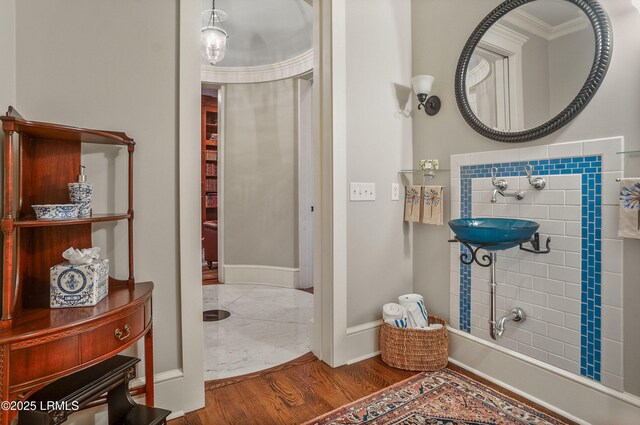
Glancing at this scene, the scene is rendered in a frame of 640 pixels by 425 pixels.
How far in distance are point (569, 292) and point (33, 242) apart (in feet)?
7.49

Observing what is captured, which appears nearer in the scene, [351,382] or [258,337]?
[351,382]

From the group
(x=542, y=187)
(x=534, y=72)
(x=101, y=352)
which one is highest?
(x=534, y=72)

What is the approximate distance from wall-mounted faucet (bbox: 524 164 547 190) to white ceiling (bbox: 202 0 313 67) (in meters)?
2.48

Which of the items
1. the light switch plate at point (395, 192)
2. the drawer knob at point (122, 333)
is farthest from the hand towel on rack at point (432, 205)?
the drawer knob at point (122, 333)

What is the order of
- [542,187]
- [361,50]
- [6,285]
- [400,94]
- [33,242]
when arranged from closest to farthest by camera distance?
[6,285], [33,242], [542,187], [361,50], [400,94]

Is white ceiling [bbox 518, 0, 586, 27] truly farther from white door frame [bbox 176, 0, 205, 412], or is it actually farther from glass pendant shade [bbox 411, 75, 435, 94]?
white door frame [bbox 176, 0, 205, 412]

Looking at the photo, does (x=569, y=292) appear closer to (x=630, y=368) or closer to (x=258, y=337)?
(x=630, y=368)

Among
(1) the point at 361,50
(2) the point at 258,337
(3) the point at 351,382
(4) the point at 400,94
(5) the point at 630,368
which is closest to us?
(5) the point at 630,368

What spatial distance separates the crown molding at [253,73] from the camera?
3.85 m

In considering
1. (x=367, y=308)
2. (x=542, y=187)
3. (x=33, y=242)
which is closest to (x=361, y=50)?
(x=542, y=187)

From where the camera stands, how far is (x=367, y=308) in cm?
221

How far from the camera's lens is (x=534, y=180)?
172 centimetres

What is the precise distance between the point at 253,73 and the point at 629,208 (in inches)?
146

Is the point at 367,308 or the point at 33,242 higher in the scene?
the point at 33,242
